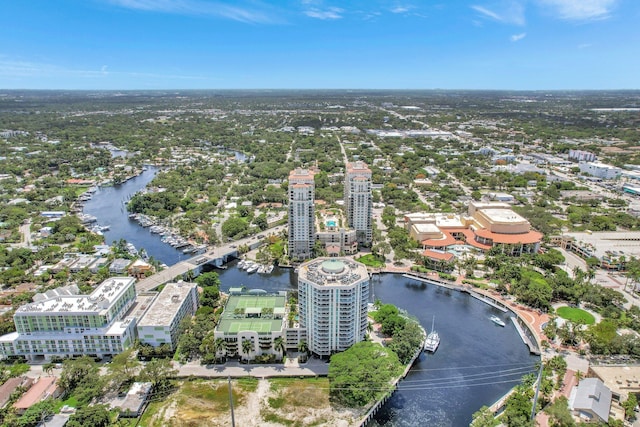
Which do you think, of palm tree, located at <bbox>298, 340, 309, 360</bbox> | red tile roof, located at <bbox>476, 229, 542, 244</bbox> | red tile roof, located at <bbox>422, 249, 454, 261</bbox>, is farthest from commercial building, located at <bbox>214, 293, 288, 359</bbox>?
red tile roof, located at <bbox>476, 229, 542, 244</bbox>

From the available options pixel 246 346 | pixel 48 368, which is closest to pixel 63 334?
pixel 48 368

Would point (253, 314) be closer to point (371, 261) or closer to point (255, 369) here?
point (255, 369)

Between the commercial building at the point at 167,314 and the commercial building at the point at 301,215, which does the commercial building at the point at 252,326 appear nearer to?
the commercial building at the point at 167,314

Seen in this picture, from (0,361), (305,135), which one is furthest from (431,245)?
(305,135)

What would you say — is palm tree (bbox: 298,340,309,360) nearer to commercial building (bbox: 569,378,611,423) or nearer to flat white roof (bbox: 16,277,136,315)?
flat white roof (bbox: 16,277,136,315)

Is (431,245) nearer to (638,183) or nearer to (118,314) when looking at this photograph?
(118,314)
